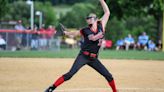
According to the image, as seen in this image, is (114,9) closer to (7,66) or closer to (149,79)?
(7,66)

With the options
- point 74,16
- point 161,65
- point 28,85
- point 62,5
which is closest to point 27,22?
point 74,16

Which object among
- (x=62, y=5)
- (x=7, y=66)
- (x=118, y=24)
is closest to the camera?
(x=7, y=66)

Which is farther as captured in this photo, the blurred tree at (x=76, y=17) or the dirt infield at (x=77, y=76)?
the blurred tree at (x=76, y=17)

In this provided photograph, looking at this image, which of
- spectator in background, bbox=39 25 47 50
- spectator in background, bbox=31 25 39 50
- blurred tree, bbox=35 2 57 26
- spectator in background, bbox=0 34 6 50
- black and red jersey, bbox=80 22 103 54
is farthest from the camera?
blurred tree, bbox=35 2 57 26

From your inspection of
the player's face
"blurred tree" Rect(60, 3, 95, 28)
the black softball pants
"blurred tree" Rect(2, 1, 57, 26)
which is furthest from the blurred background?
"blurred tree" Rect(2, 1, 57, 26)

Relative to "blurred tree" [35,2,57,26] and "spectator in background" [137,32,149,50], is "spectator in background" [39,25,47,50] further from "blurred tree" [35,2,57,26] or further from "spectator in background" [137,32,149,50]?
"blurred tree" [35,2,57,26]

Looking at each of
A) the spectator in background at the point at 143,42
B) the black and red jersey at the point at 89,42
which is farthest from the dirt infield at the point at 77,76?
the spectator in background at the point at 143,42

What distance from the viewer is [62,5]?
12594 centimetres

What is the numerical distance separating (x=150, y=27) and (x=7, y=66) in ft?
234

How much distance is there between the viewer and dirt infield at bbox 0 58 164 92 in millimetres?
16359

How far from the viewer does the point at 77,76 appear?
19781 millimetres

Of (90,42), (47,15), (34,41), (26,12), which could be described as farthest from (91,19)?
(26,12)

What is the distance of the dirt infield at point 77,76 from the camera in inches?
644

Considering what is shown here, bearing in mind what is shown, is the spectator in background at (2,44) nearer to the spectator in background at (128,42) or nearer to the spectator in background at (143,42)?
the spectator in background at (128,42)
